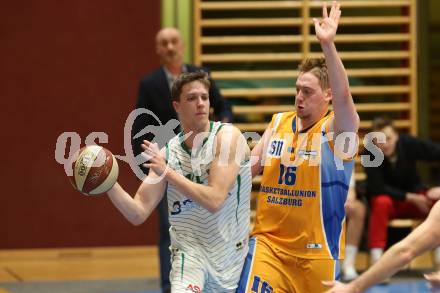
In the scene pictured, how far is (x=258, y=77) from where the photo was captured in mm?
9430

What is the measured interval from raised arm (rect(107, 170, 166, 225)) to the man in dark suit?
7.16ft

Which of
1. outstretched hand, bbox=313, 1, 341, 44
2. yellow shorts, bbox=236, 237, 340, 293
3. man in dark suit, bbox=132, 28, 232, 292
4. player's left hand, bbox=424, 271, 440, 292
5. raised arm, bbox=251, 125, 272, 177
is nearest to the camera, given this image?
player's left hand, bbox=424, 271, 440, 292

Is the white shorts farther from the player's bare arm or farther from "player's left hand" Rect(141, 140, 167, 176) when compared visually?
the player's bare arm

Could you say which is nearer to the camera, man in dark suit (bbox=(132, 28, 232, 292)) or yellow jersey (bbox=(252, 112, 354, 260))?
yellow jersey (bbox=(252, 112, 354, 260))

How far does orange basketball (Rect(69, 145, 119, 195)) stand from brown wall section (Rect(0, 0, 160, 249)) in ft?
14.6

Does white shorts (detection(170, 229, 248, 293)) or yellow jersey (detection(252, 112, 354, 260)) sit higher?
yellow jersey (detection(252, 112, 354, 260))

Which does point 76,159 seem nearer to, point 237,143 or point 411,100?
point 237,143

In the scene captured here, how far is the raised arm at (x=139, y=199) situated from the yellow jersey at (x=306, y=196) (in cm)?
60

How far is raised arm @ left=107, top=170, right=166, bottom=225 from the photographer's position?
15.8ft

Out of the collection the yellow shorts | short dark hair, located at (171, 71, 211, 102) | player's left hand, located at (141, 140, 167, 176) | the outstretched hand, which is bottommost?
the yellow shorts

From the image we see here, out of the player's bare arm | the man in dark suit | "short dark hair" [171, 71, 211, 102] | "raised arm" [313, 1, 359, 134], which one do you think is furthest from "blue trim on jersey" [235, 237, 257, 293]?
the man in dark suit

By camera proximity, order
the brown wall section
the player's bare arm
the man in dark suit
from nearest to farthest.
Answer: the player's bare arm
the man in dark suit
the brown wall section

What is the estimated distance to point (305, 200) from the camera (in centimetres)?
503

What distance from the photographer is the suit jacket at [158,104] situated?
7195mm
